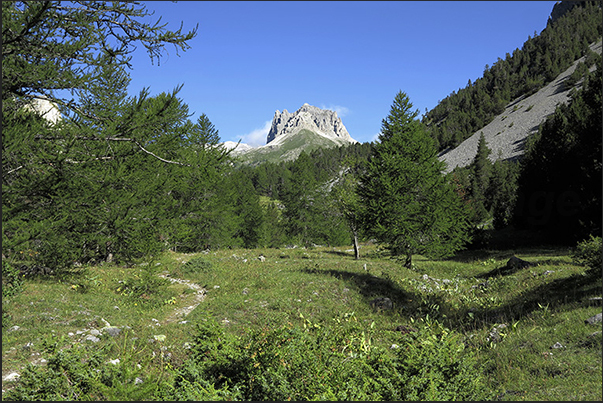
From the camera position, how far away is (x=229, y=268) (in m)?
17.9

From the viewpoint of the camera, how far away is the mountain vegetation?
4.76 metres

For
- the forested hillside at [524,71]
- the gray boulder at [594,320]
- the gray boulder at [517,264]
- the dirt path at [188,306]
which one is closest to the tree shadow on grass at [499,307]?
the gray boulder at [594,320]

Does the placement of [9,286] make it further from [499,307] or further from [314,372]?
[499,307]

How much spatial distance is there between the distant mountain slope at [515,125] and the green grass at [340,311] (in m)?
71.7

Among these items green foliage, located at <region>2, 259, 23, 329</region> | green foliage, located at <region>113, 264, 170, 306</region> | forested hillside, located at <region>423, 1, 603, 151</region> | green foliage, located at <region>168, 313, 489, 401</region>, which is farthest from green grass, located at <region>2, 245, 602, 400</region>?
forested hillside, located at <region>423, 1, 603, 151</region>

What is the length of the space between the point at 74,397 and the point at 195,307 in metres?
6.97

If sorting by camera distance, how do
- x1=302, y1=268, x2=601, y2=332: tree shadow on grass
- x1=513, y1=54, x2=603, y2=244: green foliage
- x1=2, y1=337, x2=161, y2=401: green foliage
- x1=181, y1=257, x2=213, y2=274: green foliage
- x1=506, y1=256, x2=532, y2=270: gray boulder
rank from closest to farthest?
x1=2, y1=337, x2=161, y2=401: green foliage, x1=302, y1=268, x2=601, y2=332: tree shadow on grass, x1=506, y1=256, x2=532, y2=270: gray boulder, x1=181, y1=257, x2=213, y2=274: green foliage, x1=513, y1=54, x2=603, y2=244: green foliage

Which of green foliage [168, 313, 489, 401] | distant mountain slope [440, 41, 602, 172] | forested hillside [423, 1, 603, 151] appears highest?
forested hillside [423, 1, 603, 151]

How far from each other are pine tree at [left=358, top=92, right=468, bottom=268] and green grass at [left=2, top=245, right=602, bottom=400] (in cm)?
211

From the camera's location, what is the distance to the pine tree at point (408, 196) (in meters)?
18.3

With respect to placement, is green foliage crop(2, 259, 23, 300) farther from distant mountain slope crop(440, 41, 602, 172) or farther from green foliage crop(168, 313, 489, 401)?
distant mountain slope crop(440, 41, 602, 172)

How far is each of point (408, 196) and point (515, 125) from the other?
88.2 metres

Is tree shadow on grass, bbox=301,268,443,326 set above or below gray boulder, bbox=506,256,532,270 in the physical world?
below

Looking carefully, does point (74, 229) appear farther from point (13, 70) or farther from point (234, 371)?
point (234, 371)
